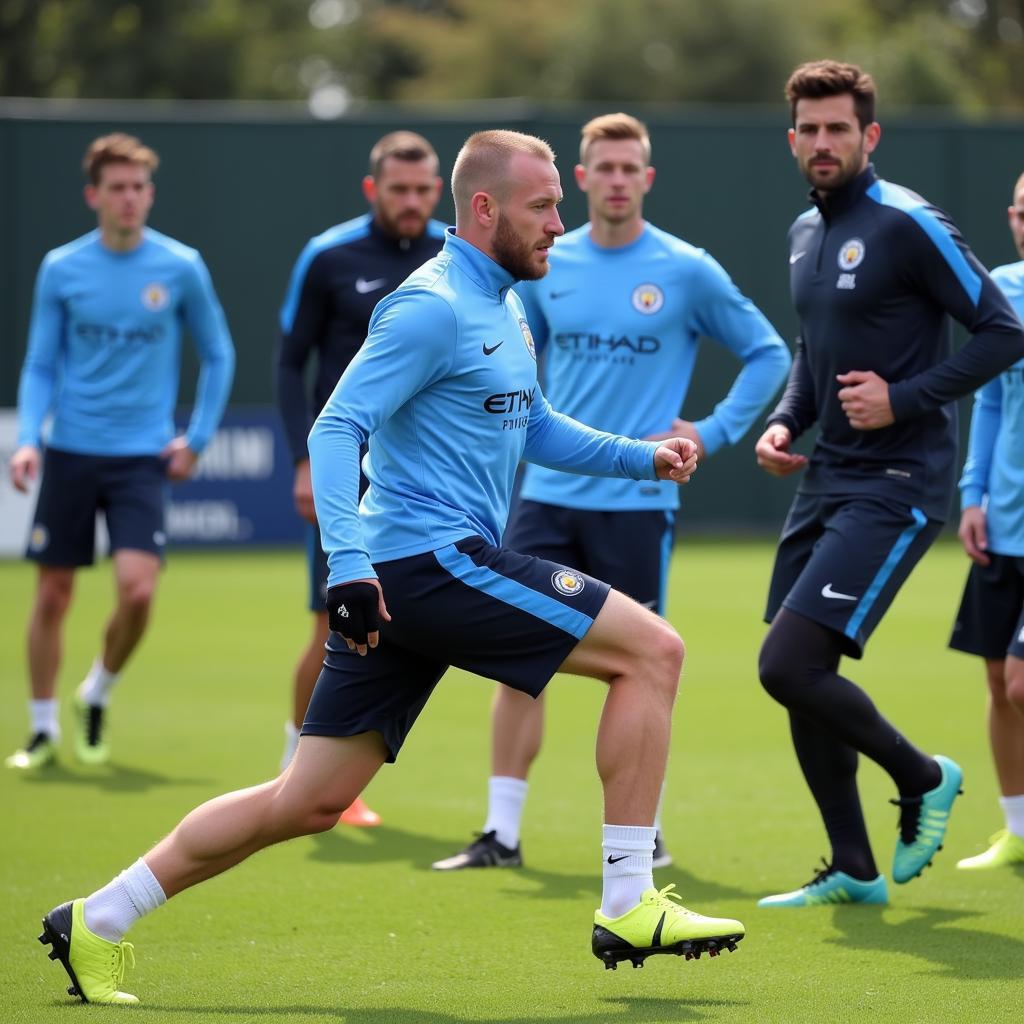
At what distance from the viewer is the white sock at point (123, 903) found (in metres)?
5.28

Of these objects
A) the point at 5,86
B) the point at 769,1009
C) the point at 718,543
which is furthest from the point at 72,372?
the point at 5,86

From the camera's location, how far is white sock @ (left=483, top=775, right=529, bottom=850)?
7215 millimetres

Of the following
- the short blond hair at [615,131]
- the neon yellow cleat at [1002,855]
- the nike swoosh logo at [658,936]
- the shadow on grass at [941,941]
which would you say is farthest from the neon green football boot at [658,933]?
the short blond hair at [615,131]

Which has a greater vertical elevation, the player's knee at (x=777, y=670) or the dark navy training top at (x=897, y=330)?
the dark navy training top at (x=897, y=330)

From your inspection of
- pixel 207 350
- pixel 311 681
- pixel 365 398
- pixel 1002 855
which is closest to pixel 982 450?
pixel 1002 855

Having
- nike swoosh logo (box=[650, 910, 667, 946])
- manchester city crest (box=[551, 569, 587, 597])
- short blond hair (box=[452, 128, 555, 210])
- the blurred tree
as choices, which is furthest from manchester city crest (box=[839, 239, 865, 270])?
the blurred tree

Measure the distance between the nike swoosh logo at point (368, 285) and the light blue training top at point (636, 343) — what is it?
2.52 ft

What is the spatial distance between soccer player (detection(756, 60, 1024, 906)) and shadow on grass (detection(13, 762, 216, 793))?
3290 mm

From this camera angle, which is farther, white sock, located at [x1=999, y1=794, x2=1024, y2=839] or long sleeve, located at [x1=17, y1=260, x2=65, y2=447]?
long sleeve, located at [x1=17, y1=260, x2=65, y2=447]

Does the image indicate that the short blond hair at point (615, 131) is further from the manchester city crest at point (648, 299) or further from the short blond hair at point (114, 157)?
the short blond hair at point (114, 157)

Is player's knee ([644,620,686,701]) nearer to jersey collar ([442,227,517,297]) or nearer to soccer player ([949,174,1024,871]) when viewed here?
jersey collar ([442,227,517,297])

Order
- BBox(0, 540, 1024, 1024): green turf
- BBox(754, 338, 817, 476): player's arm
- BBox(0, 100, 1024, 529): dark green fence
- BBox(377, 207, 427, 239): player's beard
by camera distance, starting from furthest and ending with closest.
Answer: BBox(0, 100, 1024, 529): dark green fence
BBox(377, 207, 427, 239): player's beard
BBox(754, 338, 817, 476): player's arm
BBox(0, 540, 1024, 1024): green turf

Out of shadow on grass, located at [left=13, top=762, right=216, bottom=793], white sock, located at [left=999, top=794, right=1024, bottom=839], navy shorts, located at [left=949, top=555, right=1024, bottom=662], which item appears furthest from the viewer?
shadow on grass, located at [left=13, top=762, right=216, bottom=793]

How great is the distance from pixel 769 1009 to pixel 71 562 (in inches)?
203
